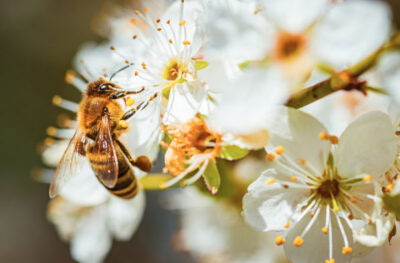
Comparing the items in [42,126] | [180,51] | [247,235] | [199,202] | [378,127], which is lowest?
[42,126]

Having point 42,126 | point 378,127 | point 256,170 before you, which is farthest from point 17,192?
point 378,127

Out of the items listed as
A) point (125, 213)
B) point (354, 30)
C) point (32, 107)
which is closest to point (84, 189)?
point (125, 213)

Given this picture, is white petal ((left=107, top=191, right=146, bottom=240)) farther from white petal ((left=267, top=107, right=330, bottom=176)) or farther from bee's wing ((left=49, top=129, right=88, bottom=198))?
white petal ((left=267, top=107, right=330, bottom=176))

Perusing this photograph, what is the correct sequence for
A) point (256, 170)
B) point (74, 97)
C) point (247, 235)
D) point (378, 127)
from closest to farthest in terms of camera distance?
point (378, 127) → point (256, 170) → point (247, 235) → point (74, 97)

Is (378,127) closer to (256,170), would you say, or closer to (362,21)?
(362,21)

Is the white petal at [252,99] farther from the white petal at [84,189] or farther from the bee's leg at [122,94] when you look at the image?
the white petal at [84,189]

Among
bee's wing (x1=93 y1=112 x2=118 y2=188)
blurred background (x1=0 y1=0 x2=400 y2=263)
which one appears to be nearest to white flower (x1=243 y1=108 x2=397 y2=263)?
bee's wing (x1=93 y1=112 x2=118 y2=188)

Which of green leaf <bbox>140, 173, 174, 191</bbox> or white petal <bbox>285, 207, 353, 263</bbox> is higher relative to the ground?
green leaf <bbox>140, 173, 174, 191</bbox>
